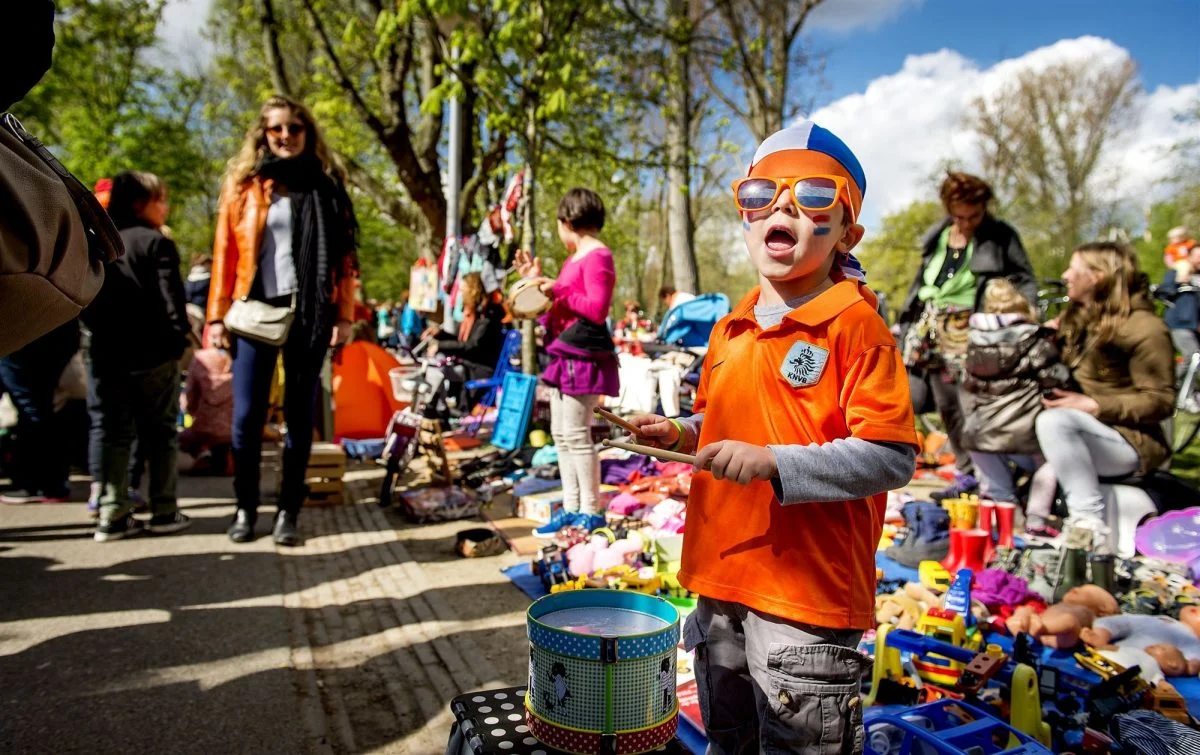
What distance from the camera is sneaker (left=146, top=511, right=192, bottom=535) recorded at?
14.3ft

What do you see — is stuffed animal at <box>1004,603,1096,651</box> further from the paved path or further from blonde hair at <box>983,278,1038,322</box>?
blonde hair at <box>983,278,1038,322</box>

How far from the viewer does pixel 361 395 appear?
8406 millimetres

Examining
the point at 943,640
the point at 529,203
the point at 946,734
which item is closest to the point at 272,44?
the point at 529,203

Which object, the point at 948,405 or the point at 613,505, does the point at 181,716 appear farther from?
the point at 948,405

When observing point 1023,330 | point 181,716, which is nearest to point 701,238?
point 1023,330

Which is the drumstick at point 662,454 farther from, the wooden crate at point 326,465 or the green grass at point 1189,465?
the green grass at point 1189,465

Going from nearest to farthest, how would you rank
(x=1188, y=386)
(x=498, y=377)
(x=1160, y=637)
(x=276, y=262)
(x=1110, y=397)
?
(x=1160, y=637) → (x=276, y=262) → (x=1110, y=397) → (x=1188, y=386) → (x=498, y=377)

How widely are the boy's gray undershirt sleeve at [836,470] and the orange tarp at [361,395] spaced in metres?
7.54

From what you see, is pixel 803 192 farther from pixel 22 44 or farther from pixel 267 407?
pixel 267 407

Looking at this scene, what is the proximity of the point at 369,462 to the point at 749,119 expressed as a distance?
1041 cm

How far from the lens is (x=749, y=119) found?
573 inches

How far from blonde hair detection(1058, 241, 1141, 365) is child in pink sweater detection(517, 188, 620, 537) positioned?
2762 mm

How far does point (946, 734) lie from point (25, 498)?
5523 millimetres

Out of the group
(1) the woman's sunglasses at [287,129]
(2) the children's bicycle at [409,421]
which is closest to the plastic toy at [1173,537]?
(2) the children's bicycle at [409,421]
